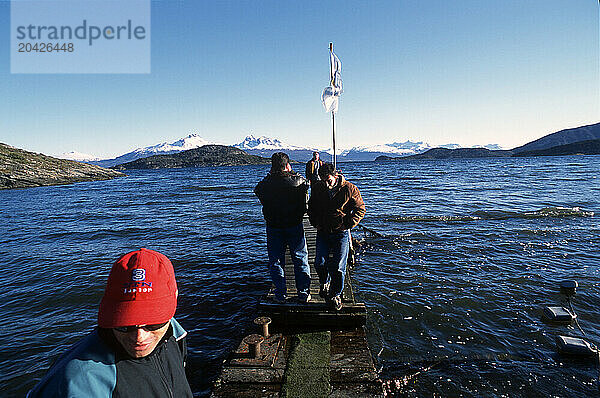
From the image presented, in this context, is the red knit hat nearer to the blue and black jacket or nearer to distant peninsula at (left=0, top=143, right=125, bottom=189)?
the blue and black jacket

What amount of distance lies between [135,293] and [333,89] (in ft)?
34.1

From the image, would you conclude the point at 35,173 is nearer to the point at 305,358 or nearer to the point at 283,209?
the point at 283,209

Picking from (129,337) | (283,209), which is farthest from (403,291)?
(129,337)

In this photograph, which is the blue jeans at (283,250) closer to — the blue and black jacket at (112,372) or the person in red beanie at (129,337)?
the blue and black jacket at (112,372)

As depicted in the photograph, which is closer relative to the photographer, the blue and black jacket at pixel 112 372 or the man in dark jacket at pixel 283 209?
the blue and black jacket at pixel 112 372

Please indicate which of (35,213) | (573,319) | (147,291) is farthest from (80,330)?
(35,213)

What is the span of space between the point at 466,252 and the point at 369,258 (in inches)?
165

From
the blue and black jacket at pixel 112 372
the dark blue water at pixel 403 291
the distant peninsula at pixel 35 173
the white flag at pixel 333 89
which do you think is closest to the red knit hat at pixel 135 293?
the blue and black jacket at pixel 112 372

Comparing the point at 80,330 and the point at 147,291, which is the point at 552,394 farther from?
the point at 80,330

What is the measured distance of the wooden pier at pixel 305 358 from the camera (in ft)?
16.4

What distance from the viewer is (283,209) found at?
6441 millimetres

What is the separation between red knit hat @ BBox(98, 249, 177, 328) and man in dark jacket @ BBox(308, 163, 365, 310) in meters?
4.84

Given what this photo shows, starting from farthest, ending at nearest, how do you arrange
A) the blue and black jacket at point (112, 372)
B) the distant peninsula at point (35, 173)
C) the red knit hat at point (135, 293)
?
1. the distant peninsula at point (35, 173)
2. the red knit hat at point (135, 293)
3. the blue and black jacket at point (112, 372)

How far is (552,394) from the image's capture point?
5.89 metres
